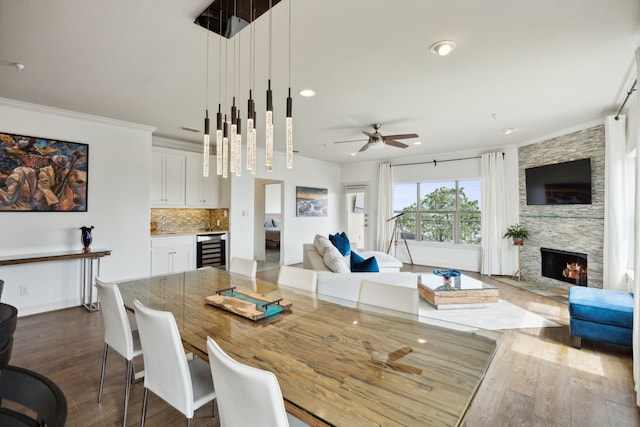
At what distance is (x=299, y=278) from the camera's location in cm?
259

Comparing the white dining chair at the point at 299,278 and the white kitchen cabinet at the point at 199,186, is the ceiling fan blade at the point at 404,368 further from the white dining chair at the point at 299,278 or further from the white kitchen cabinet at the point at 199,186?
the white kitchen cabinet at the point at 199,186

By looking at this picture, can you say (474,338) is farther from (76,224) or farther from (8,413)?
(76,224)

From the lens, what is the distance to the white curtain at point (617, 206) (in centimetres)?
394

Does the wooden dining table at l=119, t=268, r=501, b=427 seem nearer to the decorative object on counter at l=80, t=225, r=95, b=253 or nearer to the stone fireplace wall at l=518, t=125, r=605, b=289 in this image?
the decorative object on counter at l=80, t=225, r=95, b=253

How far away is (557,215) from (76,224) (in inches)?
291

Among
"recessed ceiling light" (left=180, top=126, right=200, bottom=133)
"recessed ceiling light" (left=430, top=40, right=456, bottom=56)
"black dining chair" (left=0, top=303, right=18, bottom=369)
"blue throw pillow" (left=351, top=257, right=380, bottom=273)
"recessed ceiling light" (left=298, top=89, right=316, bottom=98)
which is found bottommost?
"blue throw pillow" (left=351, top=257, right=380, bottom=273)

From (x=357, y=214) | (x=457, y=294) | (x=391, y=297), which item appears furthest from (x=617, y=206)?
(x=357, y=214)

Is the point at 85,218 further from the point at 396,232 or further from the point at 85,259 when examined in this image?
the point at 396,232

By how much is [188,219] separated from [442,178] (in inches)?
218

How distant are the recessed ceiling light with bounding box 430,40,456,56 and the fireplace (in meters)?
4.25

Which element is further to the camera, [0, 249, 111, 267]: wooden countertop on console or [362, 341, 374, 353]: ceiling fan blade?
[0, 249, 111, 267]: wooden countertop on console

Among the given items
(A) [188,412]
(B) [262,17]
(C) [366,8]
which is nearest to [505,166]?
(C) [366,8]

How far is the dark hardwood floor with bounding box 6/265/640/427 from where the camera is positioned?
2.02 metres

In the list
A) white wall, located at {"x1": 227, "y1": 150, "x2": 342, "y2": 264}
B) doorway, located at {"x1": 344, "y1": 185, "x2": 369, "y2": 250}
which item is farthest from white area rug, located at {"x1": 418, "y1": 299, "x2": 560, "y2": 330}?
doorway, located at {"x1": 344, "y1": 185, "x2": 369, "y2": 250}
